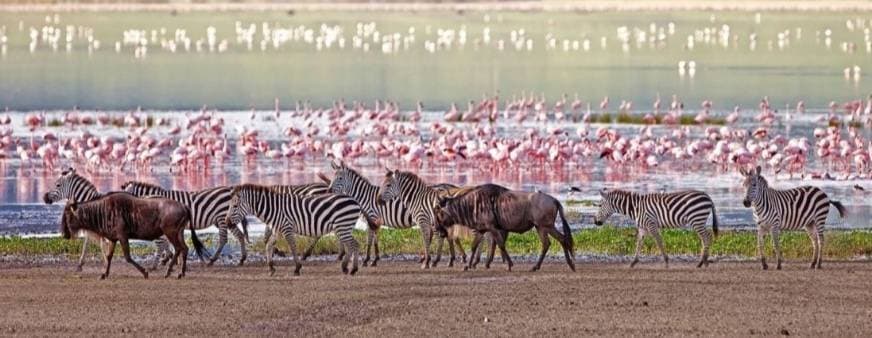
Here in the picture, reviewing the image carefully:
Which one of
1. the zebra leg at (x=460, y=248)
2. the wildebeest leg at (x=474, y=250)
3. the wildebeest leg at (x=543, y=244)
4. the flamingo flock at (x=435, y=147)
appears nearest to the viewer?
the wildebeest leg at (x=543, y=244)

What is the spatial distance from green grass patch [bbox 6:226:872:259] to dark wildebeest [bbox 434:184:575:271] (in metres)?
1.67

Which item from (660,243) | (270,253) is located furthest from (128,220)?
(660,243)

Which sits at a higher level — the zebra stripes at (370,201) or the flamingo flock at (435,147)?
the flamingo flock at (435,147)

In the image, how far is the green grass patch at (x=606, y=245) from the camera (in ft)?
62.2

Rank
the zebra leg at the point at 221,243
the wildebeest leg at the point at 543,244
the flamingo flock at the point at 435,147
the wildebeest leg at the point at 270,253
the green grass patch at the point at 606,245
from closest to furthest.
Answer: the wildebeest leg at the point at 270,253
the wildebeest leg at the point at 543,244
the zebra leg at the point at 221,243
the green grass patch at the point at 606,245
the flamingo flock at the point at 435,147

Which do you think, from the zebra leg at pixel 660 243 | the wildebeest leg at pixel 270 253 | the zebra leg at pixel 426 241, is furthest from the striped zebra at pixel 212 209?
the zebra leg at pixel 660 243

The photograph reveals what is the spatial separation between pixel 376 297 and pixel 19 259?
16.0 feet

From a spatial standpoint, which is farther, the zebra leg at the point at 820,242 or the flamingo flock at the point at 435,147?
the flamingo flock at the point at 435,147

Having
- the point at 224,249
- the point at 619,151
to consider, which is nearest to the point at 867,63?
the point at 619,151

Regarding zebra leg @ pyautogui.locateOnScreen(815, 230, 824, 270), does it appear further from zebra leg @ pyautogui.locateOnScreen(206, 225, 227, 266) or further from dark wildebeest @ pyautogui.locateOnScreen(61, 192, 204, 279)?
dark wildebeest @ pyautogui.locateOnScreen(61, 192, 204, 279)

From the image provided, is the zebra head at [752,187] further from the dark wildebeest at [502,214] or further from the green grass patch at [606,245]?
the dark wildebeest at [502,214]

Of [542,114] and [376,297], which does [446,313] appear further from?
[542,114]

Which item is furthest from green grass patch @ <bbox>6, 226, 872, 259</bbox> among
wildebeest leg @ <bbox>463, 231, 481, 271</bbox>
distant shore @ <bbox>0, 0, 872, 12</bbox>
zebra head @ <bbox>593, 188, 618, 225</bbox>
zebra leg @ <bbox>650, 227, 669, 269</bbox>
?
distant shore @ <bbox>0, 0, 872, 12</bbox>

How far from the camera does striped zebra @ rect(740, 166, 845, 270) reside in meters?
17.5
